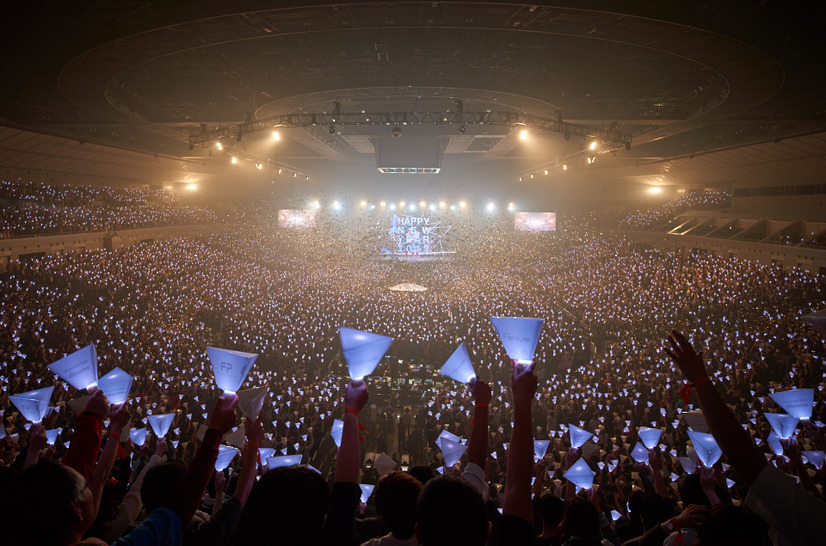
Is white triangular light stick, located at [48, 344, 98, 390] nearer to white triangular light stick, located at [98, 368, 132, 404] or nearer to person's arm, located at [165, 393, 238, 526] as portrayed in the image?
white triangular light stick, located at [98, 368, 132, 404]

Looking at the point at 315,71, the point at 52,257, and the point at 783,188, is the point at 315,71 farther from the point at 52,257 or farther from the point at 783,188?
the point at 783,188

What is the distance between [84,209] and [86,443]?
31.4 m

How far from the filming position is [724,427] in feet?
5.95

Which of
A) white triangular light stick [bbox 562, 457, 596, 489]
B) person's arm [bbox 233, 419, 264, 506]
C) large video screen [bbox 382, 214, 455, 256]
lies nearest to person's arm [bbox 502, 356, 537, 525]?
person's arm [bbox 233, 419, 264, 506]

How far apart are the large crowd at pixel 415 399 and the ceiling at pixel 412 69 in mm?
6086

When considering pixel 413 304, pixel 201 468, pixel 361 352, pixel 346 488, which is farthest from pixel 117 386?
pixel 413 304

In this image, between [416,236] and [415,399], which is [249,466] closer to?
[415,399]

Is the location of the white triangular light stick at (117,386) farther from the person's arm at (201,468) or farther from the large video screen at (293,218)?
the large video screen at (293,218)

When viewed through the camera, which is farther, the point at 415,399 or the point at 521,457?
the point at 415,399

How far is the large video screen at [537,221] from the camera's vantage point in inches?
1494

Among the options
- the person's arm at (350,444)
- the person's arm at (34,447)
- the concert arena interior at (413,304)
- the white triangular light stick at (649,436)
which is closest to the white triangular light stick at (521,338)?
the concert arena interior at (413,304)

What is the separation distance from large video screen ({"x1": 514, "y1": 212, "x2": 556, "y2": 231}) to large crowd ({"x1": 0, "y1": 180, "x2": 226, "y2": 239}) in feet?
85.0

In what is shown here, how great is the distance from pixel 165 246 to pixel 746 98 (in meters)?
27.7

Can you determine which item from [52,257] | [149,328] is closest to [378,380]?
[149,328]
